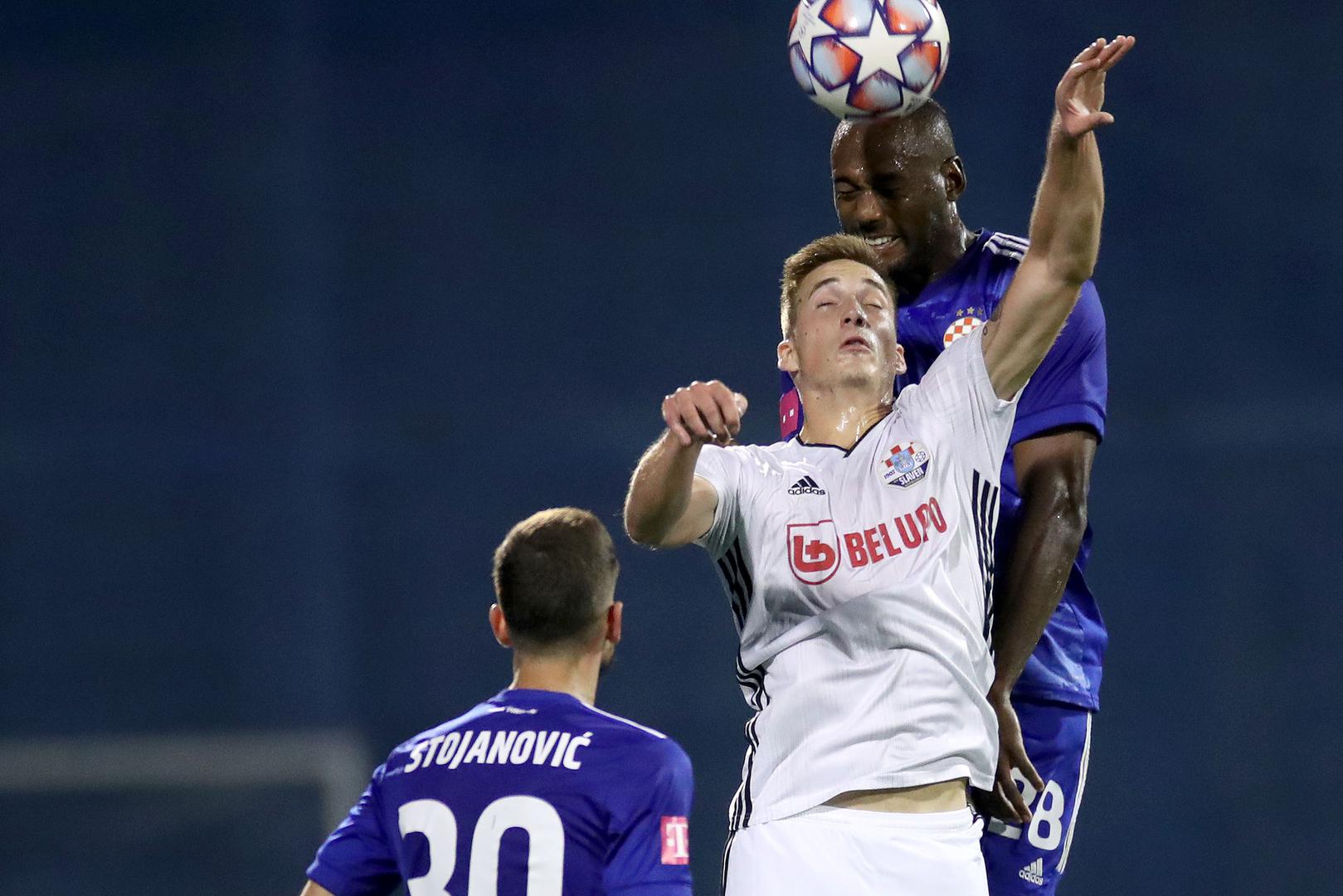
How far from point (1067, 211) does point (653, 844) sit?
1282mm

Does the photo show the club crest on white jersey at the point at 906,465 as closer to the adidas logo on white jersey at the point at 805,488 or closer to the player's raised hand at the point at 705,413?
the adidas logo on white jersey at the point at 805,488

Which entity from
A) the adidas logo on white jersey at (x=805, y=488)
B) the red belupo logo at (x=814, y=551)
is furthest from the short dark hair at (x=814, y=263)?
the red belupo logo at (x=814, y=551)

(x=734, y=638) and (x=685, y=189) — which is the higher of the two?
(x=685, y=189)

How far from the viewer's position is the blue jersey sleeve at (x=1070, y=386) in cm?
336

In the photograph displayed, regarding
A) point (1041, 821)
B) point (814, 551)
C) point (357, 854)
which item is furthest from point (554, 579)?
point (1041, 821)

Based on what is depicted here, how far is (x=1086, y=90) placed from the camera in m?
2.78

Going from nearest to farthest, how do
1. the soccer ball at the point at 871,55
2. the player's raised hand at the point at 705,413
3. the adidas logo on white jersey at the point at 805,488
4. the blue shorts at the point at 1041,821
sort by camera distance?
the player's raised hand at the point at 705,413
the adidas logo on white jersey at the point at 805,488
the blue shorts at the point at 1041,821
the soccer ball at the point at 871,55

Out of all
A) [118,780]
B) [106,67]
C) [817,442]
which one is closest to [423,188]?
[106,67]

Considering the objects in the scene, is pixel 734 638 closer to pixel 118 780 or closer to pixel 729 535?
pixel 118 780

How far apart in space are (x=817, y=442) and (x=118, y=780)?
19.9 feet

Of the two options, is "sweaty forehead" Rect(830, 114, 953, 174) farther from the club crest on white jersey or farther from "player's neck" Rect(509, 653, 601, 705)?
A: "player's neck" Rect(509, 653, 601, 705)

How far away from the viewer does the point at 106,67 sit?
8.32 m

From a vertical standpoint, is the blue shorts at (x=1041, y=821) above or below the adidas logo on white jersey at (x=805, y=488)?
below

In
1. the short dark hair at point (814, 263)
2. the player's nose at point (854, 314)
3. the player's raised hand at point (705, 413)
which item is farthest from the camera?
the short dark hair at point (814, 263)
